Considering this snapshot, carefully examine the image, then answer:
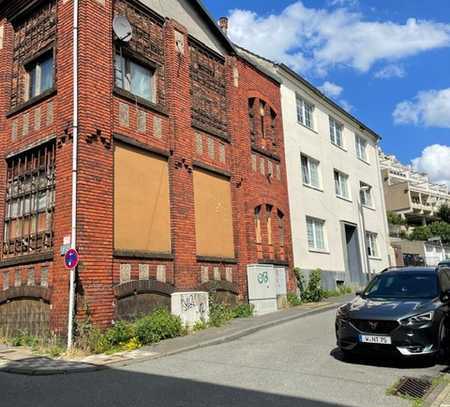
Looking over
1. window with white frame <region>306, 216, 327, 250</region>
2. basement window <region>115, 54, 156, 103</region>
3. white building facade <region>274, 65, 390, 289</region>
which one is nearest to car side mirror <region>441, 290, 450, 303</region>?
basement window <region>115, 54, 156, 103</region>

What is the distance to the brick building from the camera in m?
11.7

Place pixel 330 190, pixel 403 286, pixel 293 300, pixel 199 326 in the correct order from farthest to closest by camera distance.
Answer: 1. pixel 330 190
2. pixel 293 300
3. pixel 199 326
4. pixel 403 286

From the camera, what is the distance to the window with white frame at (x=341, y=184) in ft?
87.9

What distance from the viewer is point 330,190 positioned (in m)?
25.2

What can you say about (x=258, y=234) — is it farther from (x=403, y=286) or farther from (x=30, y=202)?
(x=403, y=286)

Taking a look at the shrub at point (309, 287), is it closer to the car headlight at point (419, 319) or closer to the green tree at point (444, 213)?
the car headlight at point (419, 319)

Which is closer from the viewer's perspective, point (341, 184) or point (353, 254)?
point (353, 254)

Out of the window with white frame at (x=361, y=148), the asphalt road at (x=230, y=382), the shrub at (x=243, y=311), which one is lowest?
the asphalt road at (x=230, y=382)

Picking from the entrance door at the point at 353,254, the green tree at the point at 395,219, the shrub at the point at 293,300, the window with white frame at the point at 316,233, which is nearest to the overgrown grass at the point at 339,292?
the entrance door at the point at 353,254

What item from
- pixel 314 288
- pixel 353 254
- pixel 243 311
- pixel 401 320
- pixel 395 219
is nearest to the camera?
pixel 401 320

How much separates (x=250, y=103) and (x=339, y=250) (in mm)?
9433

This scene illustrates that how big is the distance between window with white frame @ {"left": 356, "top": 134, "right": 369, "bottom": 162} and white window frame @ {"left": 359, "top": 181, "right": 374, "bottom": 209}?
183 cm

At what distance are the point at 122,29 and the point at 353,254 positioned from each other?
Result: 18623 mm

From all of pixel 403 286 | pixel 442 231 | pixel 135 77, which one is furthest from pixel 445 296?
pixel 442 231
